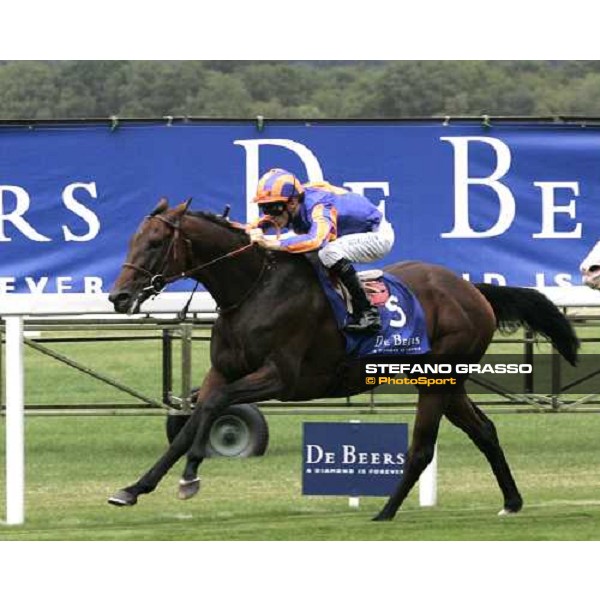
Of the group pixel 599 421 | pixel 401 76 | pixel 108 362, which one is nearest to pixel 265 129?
pixel 599 421

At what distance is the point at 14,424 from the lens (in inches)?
499

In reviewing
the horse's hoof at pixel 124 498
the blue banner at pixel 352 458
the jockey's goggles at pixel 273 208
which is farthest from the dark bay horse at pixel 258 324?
the blue banner at pixel 352 458

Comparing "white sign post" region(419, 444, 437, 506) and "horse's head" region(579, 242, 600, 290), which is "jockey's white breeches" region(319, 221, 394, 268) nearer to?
"horse's head" region(579, 242, 600, 290)

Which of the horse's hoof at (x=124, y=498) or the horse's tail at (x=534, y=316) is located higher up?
the horse's tail at (x=534, y=316)

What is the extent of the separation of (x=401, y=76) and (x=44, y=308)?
7160 cm

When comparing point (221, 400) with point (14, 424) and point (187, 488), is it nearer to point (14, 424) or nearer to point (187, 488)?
point (187, 488)

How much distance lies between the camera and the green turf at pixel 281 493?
11.7 m

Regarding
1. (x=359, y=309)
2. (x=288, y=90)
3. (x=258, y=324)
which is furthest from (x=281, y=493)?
(x=288, y=90)

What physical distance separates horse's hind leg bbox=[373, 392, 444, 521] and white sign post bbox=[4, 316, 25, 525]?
2255mm

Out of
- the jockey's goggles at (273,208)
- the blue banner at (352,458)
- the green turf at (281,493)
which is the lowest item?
the green turf at (281,493)

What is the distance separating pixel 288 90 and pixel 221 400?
79.7 m

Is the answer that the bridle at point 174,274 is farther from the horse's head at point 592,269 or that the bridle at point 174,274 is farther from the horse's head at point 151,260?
the horse's head at point 592,269

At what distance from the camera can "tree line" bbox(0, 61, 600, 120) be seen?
71.9m

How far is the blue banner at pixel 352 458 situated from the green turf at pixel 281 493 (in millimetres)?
195
